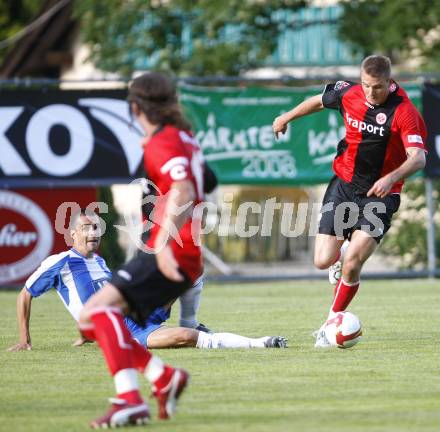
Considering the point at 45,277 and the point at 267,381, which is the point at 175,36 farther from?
the point at 267,381

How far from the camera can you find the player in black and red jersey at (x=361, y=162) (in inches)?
360

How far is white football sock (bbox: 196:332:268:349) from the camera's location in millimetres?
8875

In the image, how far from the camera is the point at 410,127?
29.9 feet

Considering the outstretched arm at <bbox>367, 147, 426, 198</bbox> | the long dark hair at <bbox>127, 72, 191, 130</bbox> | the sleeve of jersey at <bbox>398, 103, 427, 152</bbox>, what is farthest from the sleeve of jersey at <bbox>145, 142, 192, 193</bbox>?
the sleeve of jersey at <bbox>398, 103, 427, 152</bbox>

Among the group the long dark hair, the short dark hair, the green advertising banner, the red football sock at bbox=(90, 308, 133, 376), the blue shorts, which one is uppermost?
Result: the long dark hair

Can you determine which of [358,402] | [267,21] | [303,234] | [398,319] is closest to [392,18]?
[267,21]

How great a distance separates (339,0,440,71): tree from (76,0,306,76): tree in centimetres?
115

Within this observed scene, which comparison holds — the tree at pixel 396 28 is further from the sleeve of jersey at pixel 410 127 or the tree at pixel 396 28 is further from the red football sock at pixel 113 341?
the red football sock at pixel 113 341

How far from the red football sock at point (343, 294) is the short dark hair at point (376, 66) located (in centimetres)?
165

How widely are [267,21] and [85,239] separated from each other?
14568 mm

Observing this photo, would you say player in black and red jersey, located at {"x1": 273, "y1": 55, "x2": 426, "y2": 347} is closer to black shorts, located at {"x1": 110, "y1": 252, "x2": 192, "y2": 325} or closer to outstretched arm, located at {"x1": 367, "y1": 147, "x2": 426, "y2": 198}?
outstretched arm, located at {"x1": 367, "y1": 147, "x2": 426, "y2": 198}

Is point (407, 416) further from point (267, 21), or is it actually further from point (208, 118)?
point (267, 21)

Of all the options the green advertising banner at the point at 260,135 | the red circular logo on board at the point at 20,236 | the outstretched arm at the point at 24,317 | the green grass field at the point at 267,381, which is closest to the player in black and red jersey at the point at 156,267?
the green grass field at the point at 267,381

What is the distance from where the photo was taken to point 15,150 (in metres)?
15.5
